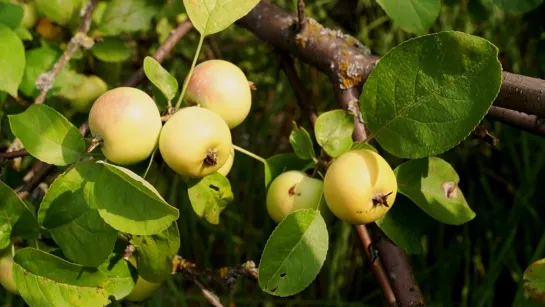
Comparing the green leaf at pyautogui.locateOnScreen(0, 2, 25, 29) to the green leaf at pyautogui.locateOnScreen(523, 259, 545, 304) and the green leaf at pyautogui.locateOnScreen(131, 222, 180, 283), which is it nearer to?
the green leaf at pyautogui.locateOnScreen(131, 222, 180, 283)

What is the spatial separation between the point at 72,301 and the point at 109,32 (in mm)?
589

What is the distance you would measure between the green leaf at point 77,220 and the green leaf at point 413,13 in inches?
18.9

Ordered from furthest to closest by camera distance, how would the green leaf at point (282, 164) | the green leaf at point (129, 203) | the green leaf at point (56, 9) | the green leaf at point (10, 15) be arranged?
the green leaf at point (56, 9) → the green leaf at point (10, 15) → the green leaf at point (282, 164) → the green leaf at point (129, 203)

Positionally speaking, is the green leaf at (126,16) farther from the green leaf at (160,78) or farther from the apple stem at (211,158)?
the apple stem at (211,158)

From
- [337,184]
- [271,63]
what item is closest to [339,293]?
[271,63]

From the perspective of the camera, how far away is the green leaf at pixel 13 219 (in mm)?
852

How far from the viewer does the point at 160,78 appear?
0.85m

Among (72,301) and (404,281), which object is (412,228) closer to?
(404,281)

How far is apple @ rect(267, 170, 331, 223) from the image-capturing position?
0.86 m

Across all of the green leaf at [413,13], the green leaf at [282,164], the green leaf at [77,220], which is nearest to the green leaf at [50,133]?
the green leaf at [77,220]

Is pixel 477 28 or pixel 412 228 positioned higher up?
pixel 412 228

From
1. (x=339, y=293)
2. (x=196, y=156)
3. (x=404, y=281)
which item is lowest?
(x=339, y=293)

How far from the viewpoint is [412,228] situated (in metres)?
0.91

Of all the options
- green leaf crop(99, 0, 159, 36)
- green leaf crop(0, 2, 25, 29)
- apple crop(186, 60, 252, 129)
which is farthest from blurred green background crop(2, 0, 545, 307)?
apple crop(186, 60, 252, 129)
